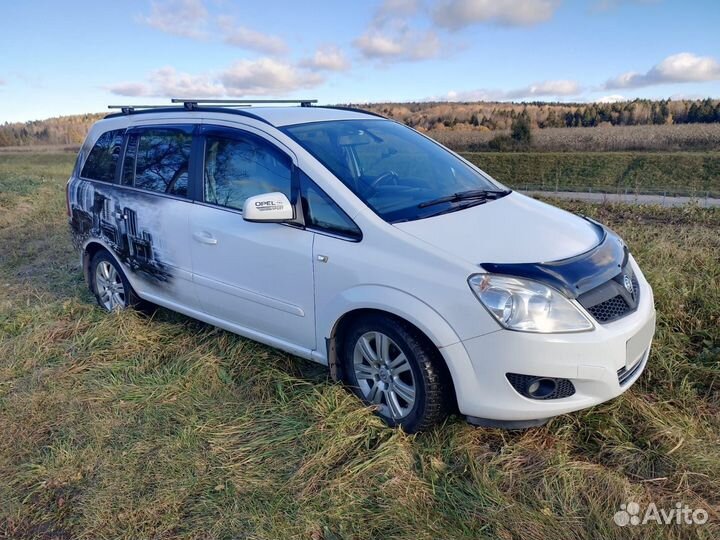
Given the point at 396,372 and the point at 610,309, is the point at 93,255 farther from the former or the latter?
the point at 610,309

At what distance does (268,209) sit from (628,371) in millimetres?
2123

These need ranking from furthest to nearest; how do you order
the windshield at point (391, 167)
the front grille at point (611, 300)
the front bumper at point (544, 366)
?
the windshield at point (391, 167) → the front grille at point (611, 300) → the front bumper at point (544, 366)

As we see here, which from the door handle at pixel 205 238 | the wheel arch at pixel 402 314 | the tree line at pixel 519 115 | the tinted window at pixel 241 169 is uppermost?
the tree line at pixel 519 115

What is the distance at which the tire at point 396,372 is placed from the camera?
2.81 m

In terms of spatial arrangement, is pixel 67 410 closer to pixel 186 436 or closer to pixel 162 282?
pixel 186 436

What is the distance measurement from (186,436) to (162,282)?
5.11 feet

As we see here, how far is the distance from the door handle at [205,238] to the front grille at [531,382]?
212cm

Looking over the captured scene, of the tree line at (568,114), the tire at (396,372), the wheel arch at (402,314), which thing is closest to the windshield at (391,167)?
the wheel arch at (402,314)

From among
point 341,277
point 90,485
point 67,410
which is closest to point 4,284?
point 67,410

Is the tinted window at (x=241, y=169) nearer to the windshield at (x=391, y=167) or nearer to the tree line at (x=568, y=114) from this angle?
the windshield at (x=391, y=167)

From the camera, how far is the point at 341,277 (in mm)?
3041

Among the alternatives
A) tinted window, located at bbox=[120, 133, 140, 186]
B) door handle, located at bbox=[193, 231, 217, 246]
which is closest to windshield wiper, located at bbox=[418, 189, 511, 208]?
door handle, located at bbox=[193, 231, 217, 246]

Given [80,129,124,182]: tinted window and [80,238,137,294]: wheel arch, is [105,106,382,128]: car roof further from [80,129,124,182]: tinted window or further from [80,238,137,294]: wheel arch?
[80,238,137,294]: wheel arch

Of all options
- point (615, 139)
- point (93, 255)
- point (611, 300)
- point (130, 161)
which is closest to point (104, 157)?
point (130, 161)
